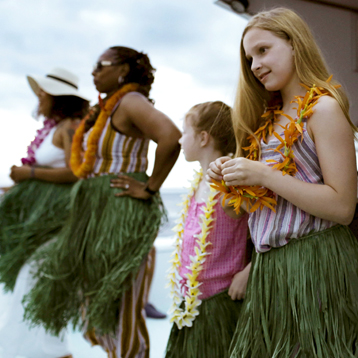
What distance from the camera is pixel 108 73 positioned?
1731 mm

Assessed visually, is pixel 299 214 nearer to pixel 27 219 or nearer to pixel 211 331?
pixel 211 331

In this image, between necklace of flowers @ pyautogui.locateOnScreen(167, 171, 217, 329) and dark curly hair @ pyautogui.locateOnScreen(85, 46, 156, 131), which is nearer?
necklace of flowers @ pyautogui.locateOnScreen(167, 171, 217, 329)

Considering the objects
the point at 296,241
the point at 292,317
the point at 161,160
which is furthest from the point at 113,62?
the point at 292,317

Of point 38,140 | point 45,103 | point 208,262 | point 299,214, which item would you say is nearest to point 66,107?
point 45,103

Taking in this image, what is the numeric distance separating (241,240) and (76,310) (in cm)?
77

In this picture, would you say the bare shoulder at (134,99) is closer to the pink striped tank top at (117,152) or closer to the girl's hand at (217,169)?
the pink striped tank top at (117,152)

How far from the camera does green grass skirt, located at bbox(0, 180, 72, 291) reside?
76.2 inches

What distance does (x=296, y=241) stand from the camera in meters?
0.98

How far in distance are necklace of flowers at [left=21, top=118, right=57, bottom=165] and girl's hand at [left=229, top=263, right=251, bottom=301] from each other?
1.41m

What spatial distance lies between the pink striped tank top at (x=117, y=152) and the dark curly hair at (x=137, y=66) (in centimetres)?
16

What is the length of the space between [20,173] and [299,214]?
161cm

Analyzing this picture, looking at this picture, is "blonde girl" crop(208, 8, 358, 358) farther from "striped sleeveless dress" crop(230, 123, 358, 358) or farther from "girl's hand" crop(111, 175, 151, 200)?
"girl's hand" crop(111, 175, 151, 200)

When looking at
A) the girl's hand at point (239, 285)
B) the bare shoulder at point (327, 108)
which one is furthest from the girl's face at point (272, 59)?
the girl's hand at point (239, 285)

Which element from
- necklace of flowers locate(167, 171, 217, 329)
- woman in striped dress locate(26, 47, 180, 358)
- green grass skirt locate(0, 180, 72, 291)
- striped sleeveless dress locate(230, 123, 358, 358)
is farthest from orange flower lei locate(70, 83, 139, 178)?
striped sleeveless dress locate(230, 123, 358, 358)
